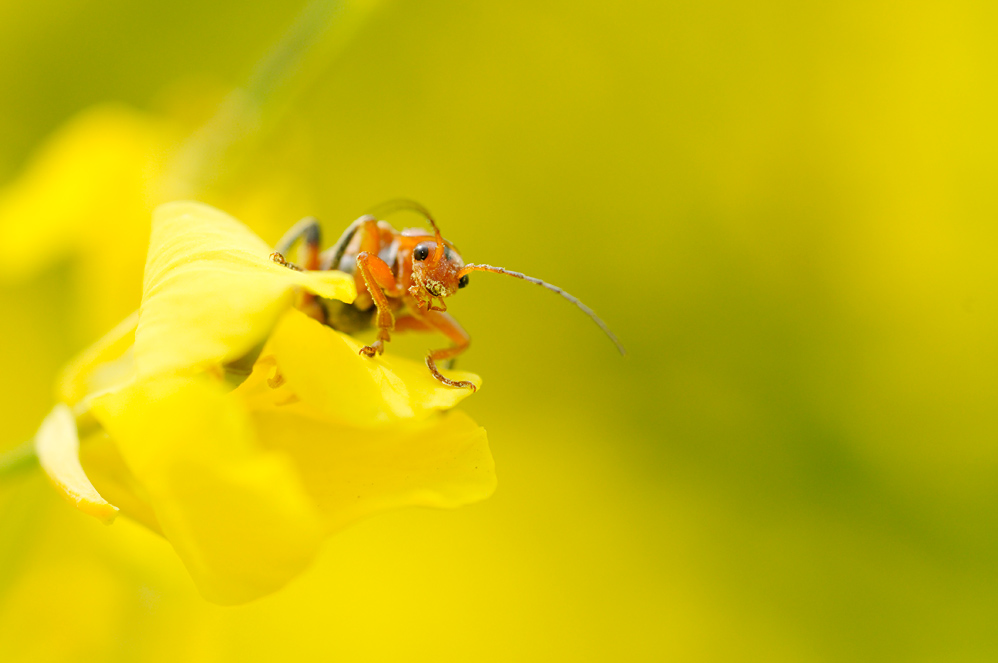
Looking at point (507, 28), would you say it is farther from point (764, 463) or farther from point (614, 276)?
point (764, 463)

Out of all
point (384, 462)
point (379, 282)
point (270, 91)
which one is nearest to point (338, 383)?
point (384, 462)

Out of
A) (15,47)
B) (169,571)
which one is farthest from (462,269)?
(15,47)

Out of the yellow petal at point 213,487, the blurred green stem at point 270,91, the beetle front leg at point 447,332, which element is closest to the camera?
the yellow petal at point 213,487

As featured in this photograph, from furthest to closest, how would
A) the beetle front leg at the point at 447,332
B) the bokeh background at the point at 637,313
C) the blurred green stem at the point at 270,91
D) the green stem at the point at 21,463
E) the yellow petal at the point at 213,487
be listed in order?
the bokeh background at the point at 637,313 < the blurred green stem at the point at 270,91 < the beetle front leg at the point at 447,332 < the green stem at the point at 21,463 < the yellow petal at the point at 213,487

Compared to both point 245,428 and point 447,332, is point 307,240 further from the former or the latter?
point 245,428

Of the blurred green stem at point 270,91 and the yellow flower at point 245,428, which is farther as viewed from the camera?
the blurred green stem at point 270,91

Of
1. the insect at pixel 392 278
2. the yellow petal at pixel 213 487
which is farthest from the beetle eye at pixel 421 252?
the yellow petal at pixel 213 487

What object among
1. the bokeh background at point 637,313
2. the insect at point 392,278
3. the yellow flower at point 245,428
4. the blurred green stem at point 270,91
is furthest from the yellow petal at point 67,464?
the bokeh background at point 637,313

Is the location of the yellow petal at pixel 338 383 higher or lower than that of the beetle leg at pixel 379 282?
lower

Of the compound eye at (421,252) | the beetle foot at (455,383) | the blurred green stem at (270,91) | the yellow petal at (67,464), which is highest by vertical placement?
the blurred green stem at (270,91)

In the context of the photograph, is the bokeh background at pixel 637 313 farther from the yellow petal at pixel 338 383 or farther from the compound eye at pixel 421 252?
the yellow petal at pixel 338 383
